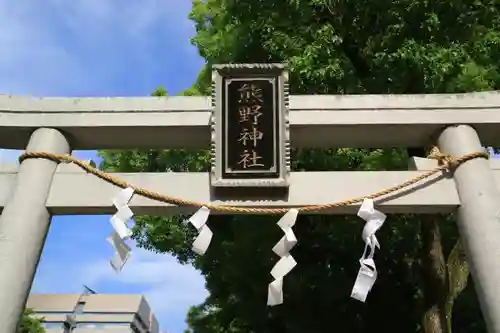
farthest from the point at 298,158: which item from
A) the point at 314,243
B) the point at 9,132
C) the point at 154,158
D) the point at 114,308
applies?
the point at 114,308

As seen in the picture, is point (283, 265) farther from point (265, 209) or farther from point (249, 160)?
point (249, 160)

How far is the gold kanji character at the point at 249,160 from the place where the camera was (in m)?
3.83

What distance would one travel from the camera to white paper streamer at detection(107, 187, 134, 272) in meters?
3.72

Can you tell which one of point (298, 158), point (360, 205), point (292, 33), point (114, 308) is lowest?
point (360, 205)

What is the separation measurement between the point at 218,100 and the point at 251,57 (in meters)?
3.46

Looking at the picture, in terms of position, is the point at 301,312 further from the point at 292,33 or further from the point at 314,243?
the point at 292,33

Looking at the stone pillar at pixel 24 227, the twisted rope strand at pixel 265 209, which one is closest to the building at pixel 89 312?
the stone pillar at pixel 24 227

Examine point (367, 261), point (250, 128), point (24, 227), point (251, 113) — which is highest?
point (251, 113)

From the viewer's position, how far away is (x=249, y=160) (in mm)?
3844

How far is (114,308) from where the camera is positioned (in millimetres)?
51281

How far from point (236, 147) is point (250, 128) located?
0.60ft

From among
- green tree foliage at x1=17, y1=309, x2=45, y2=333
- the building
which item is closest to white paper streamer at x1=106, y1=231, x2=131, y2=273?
green tree foliage at x1=17, y1=309, x2=45, y2=333

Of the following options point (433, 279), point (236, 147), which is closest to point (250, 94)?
point (236, 147)

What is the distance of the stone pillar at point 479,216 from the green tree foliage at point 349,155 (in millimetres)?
2450
